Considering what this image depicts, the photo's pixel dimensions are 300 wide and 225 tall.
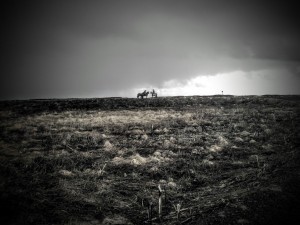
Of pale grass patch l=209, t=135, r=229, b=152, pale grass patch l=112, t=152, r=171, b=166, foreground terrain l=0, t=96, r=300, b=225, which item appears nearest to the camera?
foreground terrain l=0, t=96, r=300, b=225

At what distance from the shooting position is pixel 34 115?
109ft

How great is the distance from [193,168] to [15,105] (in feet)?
106

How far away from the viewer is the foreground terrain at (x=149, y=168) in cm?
1035

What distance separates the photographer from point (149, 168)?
16.9 meters

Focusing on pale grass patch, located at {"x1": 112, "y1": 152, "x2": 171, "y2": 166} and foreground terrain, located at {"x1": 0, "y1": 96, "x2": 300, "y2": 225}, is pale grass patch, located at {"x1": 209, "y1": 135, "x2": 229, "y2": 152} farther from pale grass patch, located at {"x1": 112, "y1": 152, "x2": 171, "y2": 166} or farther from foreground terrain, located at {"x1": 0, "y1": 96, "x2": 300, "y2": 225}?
pale grass patch, located at {"x1": 112, "y1": 152, "x2": 171, "y2": 166}

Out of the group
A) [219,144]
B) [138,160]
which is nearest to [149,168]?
[138,160]

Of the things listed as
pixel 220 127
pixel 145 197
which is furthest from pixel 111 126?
pixel 145 197

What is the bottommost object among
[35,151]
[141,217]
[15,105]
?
[141,217]

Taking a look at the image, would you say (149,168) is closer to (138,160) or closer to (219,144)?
(138,160)

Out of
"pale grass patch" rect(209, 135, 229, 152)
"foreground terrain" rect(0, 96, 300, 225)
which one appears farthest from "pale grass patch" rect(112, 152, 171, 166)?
"pale grass patch" rect(209, 135, 229, 152)

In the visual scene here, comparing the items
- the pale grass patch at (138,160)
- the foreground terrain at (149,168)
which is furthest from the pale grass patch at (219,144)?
the pale grass patch at (138,160)

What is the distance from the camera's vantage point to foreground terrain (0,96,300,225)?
1035 cm

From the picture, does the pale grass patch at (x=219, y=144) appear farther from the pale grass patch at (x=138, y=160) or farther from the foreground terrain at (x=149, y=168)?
the pale grass patch at (x=138, y=160)

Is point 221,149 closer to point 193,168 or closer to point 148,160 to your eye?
point 193,168
